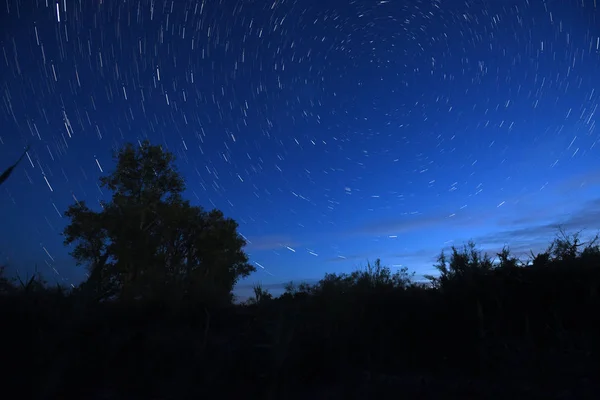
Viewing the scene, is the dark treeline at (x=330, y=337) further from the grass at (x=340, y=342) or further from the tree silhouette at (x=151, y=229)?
the tree silhouette at (x=151, y=229)

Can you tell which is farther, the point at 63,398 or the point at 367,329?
the point at 367,329

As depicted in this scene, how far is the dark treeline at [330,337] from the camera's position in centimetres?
527

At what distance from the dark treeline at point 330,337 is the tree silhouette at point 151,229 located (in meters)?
12.4

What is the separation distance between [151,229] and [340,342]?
20.7m

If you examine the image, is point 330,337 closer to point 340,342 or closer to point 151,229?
point 340,342

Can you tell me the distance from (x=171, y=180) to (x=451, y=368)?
24.7 meters

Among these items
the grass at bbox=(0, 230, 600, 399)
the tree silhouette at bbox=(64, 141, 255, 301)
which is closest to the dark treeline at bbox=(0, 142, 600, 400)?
the grass at bbox=(0, 230, 600, 399)

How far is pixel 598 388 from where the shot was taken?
16.8ft

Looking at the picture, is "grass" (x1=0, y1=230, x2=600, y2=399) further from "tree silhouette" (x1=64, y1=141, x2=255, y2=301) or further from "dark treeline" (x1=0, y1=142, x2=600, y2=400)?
"tree silhouette" (x1=64, y1=141, x2=255, y2=301)

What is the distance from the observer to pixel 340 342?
6.65 meters

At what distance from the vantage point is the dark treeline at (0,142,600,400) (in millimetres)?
5270

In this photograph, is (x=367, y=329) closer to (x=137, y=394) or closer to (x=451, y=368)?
(x=451, y=368)

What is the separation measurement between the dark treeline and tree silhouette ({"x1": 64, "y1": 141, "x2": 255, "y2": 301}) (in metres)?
12.4

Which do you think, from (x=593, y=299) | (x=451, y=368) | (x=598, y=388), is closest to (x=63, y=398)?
(x=451, y=368)
